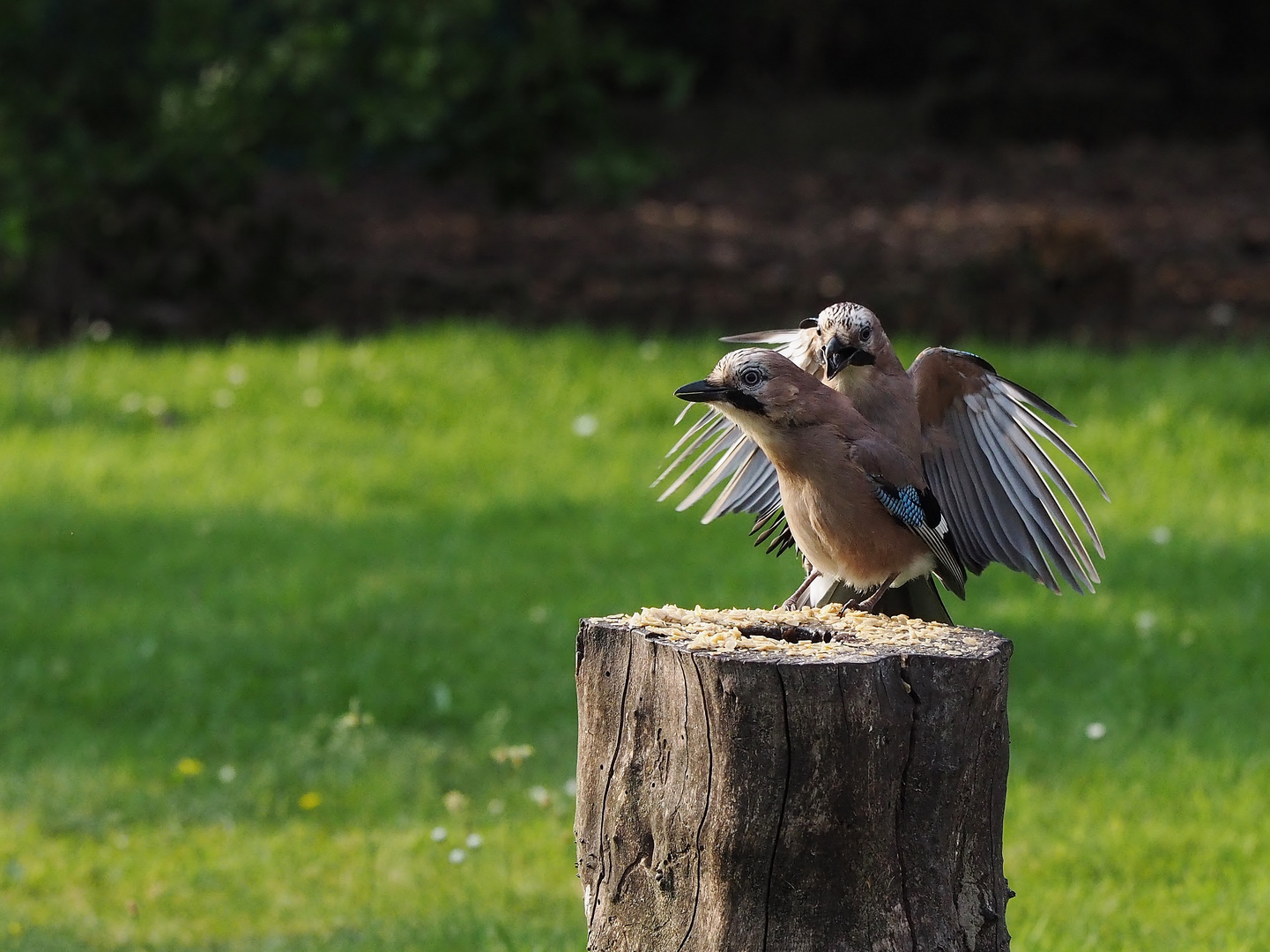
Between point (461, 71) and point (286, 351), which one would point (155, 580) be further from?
point (461, 71)

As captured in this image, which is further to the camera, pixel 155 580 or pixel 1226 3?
pixel 1226 3

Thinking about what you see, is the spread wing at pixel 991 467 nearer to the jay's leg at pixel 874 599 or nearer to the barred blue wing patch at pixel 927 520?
the barred blue wing patch at pixel 927 520

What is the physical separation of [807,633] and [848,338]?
80 cm

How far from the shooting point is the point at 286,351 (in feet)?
34.6

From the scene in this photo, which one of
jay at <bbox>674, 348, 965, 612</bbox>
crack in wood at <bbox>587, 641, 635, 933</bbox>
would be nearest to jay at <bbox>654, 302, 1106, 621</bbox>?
jay at <bbox>674, 348, 965, 612</bbox>

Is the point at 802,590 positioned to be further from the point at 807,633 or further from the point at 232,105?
the point at 232,105

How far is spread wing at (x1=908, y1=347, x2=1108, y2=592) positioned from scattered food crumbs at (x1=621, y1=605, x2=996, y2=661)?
575 mm

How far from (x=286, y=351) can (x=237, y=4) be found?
526 cm

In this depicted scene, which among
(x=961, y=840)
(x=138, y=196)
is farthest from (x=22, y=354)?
(x=961, y=840)

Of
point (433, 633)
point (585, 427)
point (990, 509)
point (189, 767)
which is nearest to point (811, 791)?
point (990, 509)

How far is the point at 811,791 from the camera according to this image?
2955mm

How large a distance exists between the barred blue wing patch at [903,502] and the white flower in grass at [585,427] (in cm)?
577

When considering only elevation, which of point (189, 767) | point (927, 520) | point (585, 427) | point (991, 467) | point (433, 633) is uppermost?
point (585, 427)

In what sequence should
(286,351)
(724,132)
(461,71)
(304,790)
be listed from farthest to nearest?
(724,132) < (461,71) < (286,351) < (304,790)
